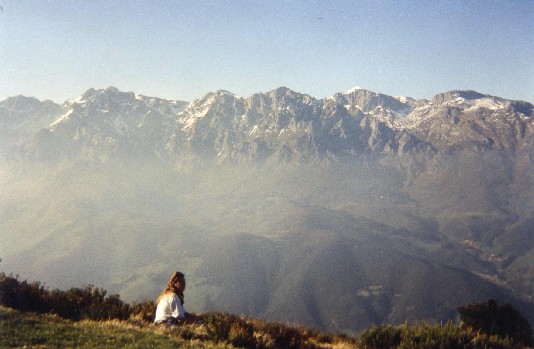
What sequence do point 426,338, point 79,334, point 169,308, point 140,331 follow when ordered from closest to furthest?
point 79,334 → point 140,331 → point 426,338 → point 169,308

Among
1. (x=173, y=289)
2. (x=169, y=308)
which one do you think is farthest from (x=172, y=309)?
(x=173, y=289)

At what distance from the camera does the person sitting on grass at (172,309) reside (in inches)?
612

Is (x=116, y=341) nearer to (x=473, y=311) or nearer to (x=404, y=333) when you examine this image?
(x=404, y=333)

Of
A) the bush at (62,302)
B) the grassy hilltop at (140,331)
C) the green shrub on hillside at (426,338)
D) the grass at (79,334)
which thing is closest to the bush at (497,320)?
the grassy hilltop at (140,331)

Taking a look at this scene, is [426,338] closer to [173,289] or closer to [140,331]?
[173,289]

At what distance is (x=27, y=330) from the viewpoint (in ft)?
43.1

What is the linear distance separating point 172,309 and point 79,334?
3439mm

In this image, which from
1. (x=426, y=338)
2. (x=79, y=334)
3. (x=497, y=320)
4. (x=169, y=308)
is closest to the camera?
(x=79, y=334)

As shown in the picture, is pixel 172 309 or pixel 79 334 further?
pixel 172 309

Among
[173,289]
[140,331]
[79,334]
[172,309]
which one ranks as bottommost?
[140,331]

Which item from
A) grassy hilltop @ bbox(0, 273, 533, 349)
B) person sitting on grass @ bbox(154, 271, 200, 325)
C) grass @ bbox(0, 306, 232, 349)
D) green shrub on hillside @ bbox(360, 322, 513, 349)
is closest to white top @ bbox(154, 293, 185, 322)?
person sitting on grass @ bbox(154, 271, 200, 325)

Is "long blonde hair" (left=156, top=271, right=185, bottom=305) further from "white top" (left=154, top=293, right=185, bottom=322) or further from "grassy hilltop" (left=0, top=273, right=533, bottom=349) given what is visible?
"grassy hilltop" (left=0, top=273, right=533, bottom=349)

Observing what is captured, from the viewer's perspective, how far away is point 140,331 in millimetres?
14281

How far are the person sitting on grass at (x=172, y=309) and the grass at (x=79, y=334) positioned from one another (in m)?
0.59
